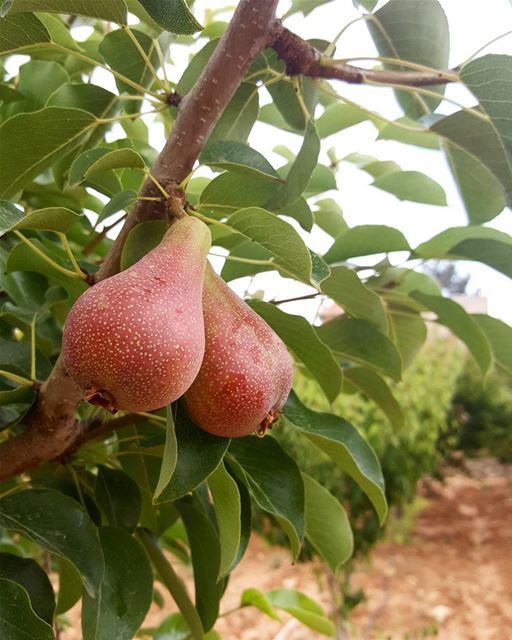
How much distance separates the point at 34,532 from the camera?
487mm

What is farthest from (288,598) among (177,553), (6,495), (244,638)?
(244,638)

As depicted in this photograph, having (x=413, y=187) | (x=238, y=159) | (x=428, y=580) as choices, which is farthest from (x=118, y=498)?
(x=428, y=580)

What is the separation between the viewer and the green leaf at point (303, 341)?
513 millimetres

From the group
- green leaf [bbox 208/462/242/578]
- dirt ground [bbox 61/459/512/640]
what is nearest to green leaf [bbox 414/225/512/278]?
green leaf [bbox 208/462/242/578]

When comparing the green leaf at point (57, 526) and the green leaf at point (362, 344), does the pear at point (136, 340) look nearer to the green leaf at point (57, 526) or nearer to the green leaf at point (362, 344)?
the green leaf at point (57, 526)

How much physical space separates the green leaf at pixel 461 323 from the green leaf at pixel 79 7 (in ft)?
1.11

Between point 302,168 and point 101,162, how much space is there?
15 centimetres

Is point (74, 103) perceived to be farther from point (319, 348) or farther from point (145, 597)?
point (145, 597)

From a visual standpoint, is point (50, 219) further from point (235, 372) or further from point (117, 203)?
point (235, 372)

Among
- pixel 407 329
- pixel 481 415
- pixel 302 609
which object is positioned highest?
pixel 407 329

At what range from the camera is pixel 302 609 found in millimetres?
927

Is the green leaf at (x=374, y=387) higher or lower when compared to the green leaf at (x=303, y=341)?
lower

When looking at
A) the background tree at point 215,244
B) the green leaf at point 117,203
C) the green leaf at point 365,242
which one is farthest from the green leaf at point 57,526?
the green leaf at point 365,242

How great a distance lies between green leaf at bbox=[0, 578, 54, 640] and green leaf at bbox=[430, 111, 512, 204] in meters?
0.42
